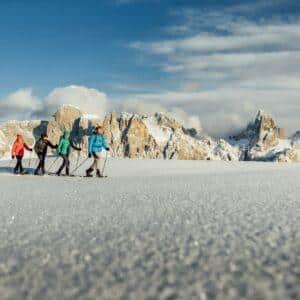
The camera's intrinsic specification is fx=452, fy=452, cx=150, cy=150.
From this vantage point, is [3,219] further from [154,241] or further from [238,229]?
[238,229]

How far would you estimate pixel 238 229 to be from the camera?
5.48 meters

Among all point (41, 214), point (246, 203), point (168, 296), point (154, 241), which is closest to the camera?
point (168, 296)

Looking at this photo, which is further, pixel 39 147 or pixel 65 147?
pixel 39 147

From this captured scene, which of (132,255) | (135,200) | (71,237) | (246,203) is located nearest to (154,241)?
(132,255)

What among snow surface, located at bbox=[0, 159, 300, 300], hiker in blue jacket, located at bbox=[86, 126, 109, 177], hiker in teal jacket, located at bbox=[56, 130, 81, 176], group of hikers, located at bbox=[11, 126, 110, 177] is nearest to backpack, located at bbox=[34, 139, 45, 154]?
group of hikers, located at bbox=[11, 126, 110, 177]

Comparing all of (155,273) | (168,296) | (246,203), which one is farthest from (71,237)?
(246,203)

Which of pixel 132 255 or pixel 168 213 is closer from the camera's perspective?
pixel 132 255

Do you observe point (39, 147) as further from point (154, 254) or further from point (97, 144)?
point (154, 254)

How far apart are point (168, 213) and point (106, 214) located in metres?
1.03

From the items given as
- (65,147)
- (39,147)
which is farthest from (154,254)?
(39,147)

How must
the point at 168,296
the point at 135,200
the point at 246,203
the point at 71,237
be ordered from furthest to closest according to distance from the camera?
the point at 135,200, the point at 246,203, the point at 71,237, the point at 168,296

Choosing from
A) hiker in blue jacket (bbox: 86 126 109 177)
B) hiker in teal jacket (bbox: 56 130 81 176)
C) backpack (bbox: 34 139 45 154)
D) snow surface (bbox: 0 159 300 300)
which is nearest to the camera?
snow surface (bbox: 0 159 300 300)

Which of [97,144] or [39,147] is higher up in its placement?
[97,144]

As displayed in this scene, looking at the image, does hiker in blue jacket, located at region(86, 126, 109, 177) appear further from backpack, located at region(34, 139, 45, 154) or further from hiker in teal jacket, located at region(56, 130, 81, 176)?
backpack, located at region(34, 139, 45, 154)
